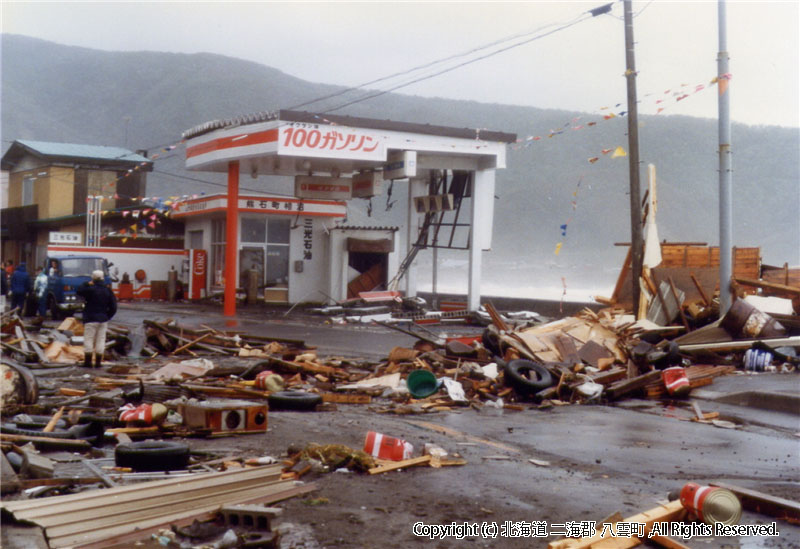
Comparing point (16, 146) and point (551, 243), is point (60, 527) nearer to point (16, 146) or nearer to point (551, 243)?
point (16, 146)

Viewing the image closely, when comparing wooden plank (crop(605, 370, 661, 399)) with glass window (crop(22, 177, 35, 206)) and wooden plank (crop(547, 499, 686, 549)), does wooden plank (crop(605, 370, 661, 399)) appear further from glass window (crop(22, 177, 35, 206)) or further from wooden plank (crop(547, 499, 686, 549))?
glass window (crop(22, 177, 35, 206))

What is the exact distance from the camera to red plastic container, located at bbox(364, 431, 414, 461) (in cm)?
838

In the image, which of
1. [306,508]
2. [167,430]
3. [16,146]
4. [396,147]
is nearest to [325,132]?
[396,147]

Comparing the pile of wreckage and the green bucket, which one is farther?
the green bucket

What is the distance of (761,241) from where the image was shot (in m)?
155

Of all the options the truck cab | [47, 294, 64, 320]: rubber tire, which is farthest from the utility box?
[47, 294, 64, 320]: rubber tire

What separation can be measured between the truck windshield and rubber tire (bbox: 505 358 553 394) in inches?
838

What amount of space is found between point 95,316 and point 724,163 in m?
13.7

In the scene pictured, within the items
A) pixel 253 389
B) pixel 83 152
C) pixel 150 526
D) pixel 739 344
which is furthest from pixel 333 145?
pixel 83 152

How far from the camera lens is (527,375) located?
14.5 metres

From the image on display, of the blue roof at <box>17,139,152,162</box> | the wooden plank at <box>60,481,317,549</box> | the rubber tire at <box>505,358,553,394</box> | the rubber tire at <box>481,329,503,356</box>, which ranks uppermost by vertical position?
the blue roof at <box>17,139,152,162</box>

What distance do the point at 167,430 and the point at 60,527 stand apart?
398cm

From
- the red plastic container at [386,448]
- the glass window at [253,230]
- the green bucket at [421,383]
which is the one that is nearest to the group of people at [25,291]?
the glass window at [253,230]

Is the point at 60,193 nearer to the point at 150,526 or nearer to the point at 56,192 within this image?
the point at 56,192
